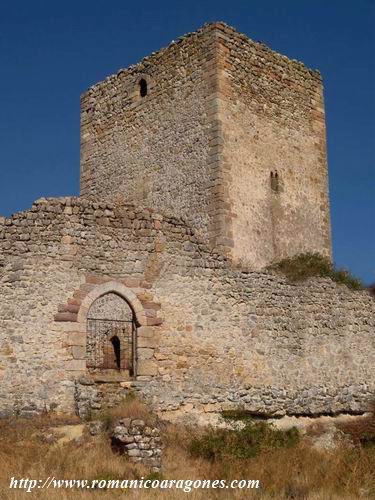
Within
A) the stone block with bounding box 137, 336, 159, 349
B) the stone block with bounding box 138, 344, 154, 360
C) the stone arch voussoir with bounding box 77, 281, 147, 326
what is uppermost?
the stone arch voussoir with bounding box 77, 281, 147, 326

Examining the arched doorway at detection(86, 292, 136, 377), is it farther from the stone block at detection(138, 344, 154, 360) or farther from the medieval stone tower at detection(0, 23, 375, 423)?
the stone block at detection(138, 344, 154, 360)

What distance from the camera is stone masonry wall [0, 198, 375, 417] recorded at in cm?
1162

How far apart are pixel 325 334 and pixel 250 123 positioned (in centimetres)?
586

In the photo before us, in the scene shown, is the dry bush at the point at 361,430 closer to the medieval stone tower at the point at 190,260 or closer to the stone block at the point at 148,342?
the medieval stone tower at the point at 190,260

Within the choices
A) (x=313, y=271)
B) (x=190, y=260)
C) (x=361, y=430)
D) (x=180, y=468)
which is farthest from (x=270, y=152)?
(x=180, y=468)

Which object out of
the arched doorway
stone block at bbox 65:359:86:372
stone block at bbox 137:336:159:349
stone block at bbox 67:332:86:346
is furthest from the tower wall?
stone block at bbox 65:359:86:372

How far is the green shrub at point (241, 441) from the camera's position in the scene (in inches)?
440

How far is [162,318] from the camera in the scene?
12.5 m

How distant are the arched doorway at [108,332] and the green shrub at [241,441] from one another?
155 inches

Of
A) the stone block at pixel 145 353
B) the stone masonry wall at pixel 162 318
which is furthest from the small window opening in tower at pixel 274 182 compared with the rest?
the stone block at pixel 145 353

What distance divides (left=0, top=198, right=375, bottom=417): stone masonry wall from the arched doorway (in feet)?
10.3

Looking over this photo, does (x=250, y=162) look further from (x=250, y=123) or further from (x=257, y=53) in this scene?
(x=257, y=53)

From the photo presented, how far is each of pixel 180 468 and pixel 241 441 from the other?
4.35 ft

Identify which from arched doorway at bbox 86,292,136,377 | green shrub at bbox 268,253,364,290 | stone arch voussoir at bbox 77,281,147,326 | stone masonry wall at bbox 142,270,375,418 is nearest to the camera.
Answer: stone arch voussoir at bbox 77,281,147,326
